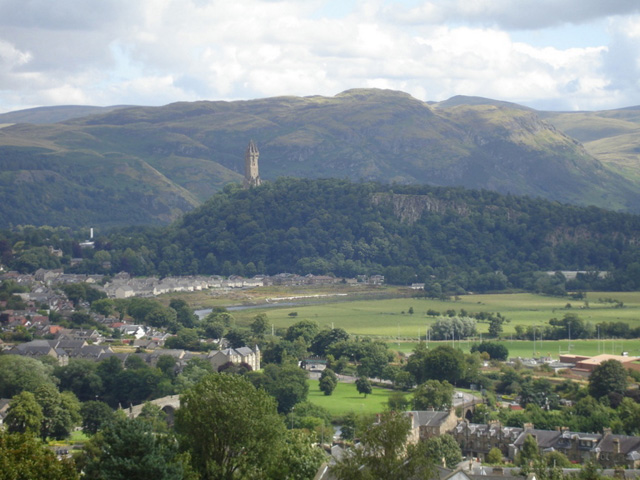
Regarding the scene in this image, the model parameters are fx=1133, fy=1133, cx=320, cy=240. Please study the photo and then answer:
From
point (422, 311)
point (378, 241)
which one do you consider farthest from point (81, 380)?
point (378, 241)

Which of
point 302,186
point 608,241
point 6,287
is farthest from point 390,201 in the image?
point 6,287

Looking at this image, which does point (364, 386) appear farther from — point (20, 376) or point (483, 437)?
point (20, 376)

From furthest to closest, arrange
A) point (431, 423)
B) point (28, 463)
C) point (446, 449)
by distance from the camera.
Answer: point (431, 423) → point (446, 449) → point (28, 463)

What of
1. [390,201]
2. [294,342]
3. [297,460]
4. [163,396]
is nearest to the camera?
[297,460]

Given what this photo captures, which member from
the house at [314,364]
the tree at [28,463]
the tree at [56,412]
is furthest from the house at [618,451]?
the house at [314,364]

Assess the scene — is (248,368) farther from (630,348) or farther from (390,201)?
(390,201)

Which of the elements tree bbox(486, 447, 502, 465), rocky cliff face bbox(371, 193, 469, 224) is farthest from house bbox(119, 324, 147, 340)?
rocky cliff face bbox(371, 193, 469, 224)
